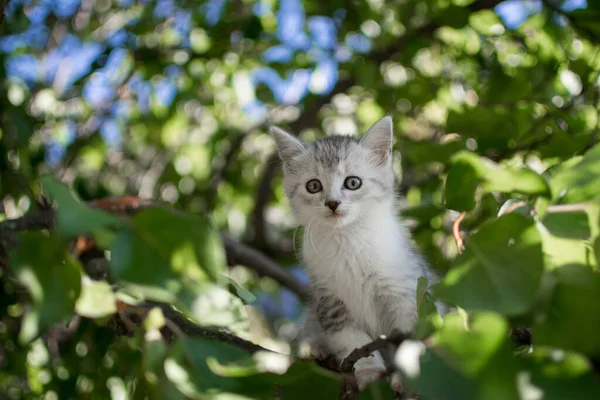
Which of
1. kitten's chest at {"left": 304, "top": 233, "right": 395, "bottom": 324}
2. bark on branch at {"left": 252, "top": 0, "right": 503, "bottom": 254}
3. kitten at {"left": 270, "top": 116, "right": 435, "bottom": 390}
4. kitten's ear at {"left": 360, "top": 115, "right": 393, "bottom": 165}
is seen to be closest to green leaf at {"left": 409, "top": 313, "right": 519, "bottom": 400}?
kitten at {"left": 270, "top": 116, "right": 435, "bottom": 390}

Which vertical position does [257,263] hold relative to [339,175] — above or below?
below

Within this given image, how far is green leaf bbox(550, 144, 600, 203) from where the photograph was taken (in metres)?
0.67

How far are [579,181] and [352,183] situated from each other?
4.40 ft

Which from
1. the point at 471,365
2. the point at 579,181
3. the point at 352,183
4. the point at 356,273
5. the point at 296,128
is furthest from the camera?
the point at 296,128

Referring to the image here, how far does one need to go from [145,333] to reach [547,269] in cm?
51

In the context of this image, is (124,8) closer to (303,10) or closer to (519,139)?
(303,10)

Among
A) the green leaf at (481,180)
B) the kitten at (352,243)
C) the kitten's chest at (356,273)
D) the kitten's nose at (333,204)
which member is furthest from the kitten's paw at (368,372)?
the kitten's nose at (333,204)

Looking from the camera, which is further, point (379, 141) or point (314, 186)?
point (379, 141)

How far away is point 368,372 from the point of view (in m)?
1.12

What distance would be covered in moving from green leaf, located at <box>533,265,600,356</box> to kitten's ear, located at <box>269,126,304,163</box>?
1.61 meters

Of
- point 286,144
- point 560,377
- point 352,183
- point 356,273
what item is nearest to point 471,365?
point 560,377

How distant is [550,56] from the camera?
2.26 m

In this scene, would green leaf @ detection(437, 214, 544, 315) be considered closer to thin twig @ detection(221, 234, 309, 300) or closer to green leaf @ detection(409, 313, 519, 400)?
green leaf @ detection(409, 313, 519, 400)

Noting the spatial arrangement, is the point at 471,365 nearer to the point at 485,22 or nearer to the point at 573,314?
the point at 573,314
